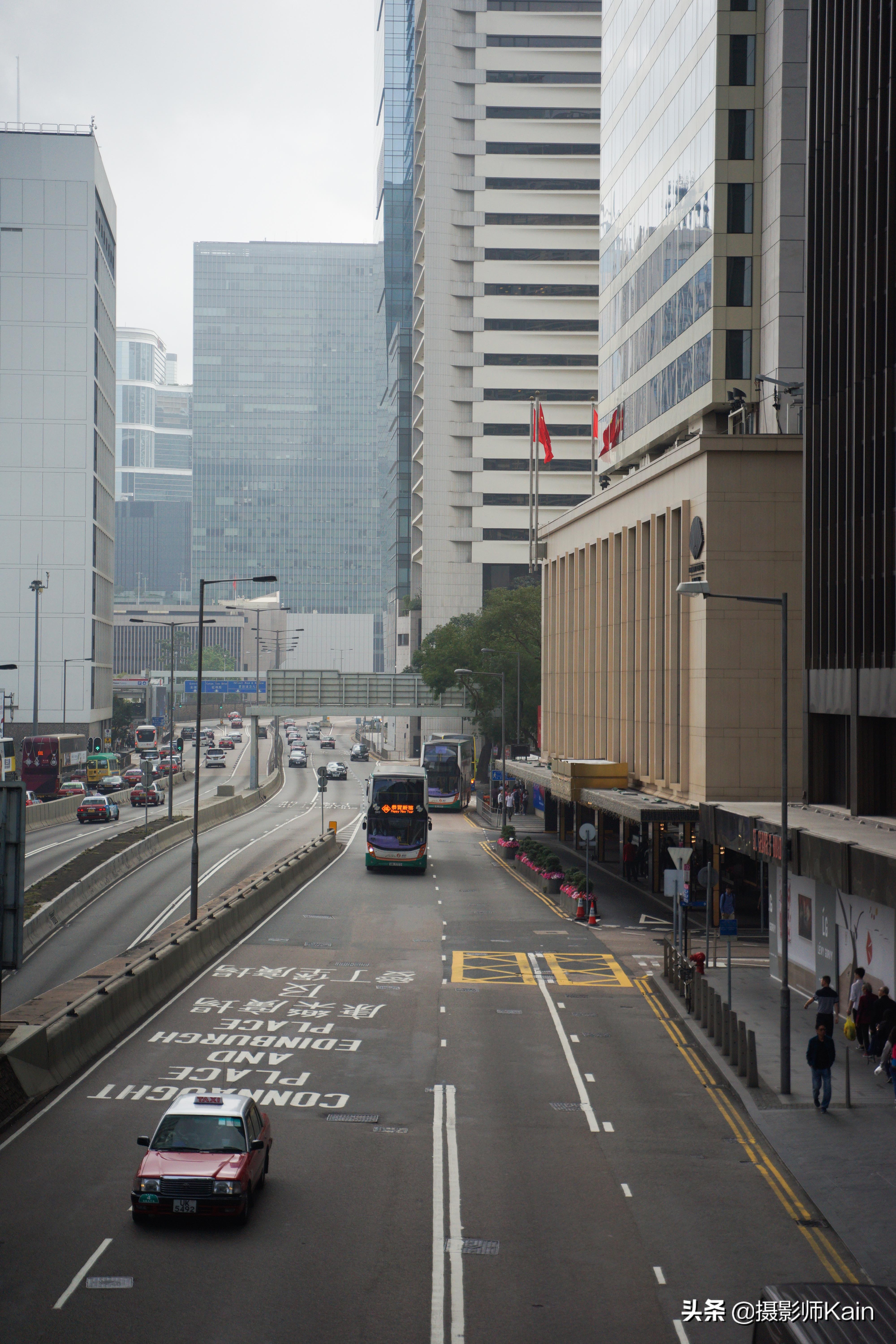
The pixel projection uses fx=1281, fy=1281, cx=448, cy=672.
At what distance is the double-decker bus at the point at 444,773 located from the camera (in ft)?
302

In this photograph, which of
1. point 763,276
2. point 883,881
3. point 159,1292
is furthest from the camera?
point 763,276

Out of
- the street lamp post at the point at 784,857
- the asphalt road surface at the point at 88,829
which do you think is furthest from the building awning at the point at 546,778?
the street lamp post at the point at 784,857

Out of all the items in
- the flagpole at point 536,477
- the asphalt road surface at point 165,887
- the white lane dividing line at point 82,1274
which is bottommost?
the asphalt road surface at point 165,887

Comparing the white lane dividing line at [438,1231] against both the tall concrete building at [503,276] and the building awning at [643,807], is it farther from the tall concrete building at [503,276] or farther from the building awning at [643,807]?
the tall concrete building at [503,276]

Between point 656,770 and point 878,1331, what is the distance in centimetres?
3991

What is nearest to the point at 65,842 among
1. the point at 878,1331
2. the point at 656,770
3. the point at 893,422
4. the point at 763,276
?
the point at 656,770

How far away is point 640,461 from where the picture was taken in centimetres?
6212

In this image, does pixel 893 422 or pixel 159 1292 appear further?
pixel 893 422

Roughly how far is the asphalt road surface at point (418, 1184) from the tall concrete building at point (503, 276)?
108 metres

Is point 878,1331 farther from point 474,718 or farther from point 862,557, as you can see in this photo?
point 474,718

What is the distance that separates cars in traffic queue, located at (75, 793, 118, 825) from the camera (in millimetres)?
76875

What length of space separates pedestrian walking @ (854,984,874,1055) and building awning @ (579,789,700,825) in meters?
14.2

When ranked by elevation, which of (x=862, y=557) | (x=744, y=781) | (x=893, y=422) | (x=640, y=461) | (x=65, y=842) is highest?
(x=640, y=461)

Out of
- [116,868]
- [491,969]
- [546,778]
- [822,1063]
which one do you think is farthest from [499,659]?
[822,1063]
